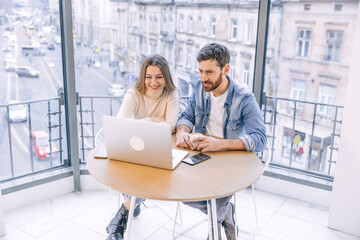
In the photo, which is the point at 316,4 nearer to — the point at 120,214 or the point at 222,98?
the point at 222,98

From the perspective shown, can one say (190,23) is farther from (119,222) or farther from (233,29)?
→ (119,222)

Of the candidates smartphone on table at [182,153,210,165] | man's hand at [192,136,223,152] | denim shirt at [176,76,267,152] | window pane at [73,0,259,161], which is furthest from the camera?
window pane at [73,0,259,161]

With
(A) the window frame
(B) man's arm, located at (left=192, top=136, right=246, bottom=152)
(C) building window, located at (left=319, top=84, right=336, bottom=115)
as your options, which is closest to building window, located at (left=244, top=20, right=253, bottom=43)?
(A) the window frame

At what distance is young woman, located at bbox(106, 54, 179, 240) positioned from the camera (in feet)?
7.96

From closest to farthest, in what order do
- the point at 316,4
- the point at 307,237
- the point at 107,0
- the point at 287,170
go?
the point at 307,237 < the point at 316,4 < the point at 107,0 < the point at 287,170

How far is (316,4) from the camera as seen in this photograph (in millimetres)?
2887

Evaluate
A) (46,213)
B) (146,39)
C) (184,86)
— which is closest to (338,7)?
(184,86)

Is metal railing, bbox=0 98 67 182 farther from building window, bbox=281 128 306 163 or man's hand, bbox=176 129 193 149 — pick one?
building window, bbox=281 128 306 163

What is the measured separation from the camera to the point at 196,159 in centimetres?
199

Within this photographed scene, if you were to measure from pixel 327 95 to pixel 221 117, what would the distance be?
1.23 m

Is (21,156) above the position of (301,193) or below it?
above

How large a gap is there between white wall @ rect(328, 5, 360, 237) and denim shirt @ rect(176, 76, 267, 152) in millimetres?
760

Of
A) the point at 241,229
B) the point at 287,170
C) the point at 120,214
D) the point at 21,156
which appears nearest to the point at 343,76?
the point at 287,170

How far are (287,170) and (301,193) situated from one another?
0.79 ft
